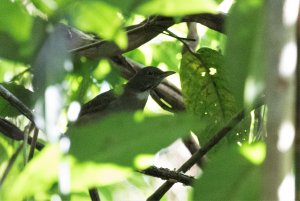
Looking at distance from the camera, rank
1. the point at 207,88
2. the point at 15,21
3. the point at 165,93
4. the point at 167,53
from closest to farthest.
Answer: the point at 15,21
the point at 207,88
the point at 165,93
the point at 167,53

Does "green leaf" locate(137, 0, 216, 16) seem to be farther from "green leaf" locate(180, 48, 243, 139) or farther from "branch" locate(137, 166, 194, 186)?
"green leaf" locate(180, 48, 243, 139)

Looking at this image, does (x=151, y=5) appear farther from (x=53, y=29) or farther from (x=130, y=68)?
(x=130, y=68)

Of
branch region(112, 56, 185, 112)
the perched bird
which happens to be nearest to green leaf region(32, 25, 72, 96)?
branch region(112, 56, 185, 112)

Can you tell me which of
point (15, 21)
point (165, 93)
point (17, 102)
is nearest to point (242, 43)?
point (15, 21)

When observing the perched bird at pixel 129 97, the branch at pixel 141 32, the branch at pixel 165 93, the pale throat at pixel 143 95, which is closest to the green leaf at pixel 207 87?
the branch at pixel 141 32

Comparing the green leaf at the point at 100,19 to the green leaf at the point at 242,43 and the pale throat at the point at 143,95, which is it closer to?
the green leaf at the point at 242,43

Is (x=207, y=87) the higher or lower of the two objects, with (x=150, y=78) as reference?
lower

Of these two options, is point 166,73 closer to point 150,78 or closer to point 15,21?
point 150,78
